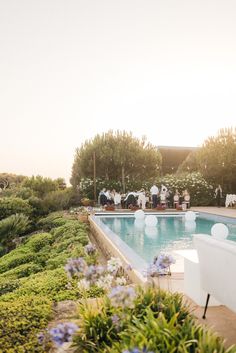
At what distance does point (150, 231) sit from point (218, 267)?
32.2ft

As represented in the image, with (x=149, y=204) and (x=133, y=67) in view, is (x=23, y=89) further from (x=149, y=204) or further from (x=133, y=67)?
(x=149, y=204)

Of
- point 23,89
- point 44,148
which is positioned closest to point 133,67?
point 23,89

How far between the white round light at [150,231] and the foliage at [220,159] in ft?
35.8

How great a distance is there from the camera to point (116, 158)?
87.5 feet

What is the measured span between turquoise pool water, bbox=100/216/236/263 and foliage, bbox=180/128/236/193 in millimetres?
6927

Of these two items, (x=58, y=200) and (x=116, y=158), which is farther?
(x=116, y=158)

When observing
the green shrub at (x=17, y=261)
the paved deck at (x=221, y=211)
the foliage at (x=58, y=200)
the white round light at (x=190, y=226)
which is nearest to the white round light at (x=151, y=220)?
the white round light at (x=190, y=226)

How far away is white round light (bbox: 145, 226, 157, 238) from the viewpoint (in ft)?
40.5

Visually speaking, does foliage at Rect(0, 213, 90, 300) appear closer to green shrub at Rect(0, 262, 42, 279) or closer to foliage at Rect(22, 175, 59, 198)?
green shrub at Rect(0, 262, 42, 279)

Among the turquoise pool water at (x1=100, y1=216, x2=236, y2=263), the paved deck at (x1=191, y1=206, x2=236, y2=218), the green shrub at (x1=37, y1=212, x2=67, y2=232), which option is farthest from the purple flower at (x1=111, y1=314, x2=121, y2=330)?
the paved deck at (x1=191, y1=206, x2=236, y2=218)

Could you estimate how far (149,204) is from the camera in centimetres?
2120

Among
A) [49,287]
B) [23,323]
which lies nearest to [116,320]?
[23,323]

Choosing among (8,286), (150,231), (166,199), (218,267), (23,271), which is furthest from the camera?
(166,199)

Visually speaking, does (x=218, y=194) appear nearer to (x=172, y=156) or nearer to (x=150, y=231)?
(x=150, y=231)
